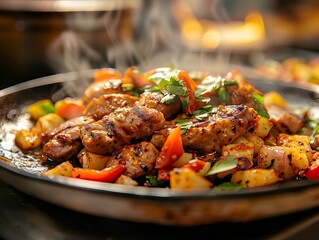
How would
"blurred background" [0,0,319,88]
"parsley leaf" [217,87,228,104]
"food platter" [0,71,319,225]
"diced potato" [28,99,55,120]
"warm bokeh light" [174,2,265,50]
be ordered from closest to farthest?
"food platter" [0,71,319,225] → "parsley leaf" [217,87,228,104] → "diced potato" [28,99,55,120] → "blurred background" [0,0,319,88] → "warm bokeh light" [174,2,265,50]

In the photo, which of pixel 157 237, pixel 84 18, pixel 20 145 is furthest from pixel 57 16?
pixel 157 237

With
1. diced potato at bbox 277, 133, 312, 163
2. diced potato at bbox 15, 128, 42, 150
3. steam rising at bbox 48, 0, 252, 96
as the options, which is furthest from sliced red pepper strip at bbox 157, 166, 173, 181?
steam rising at bbox 48, 0, 252, 96

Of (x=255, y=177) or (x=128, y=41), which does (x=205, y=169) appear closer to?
(x=255, y=177)

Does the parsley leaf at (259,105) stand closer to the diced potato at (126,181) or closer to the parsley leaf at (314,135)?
the parsley leaf at (314,135)

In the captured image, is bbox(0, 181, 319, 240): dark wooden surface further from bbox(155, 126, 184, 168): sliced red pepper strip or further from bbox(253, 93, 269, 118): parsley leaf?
bbox(253, 93, 269, 118): parsley leaf

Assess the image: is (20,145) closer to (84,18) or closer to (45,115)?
(45,115)

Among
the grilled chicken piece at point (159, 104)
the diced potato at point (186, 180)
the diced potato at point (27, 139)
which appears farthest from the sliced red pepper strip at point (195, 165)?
the diced potato at point (27, 139)
